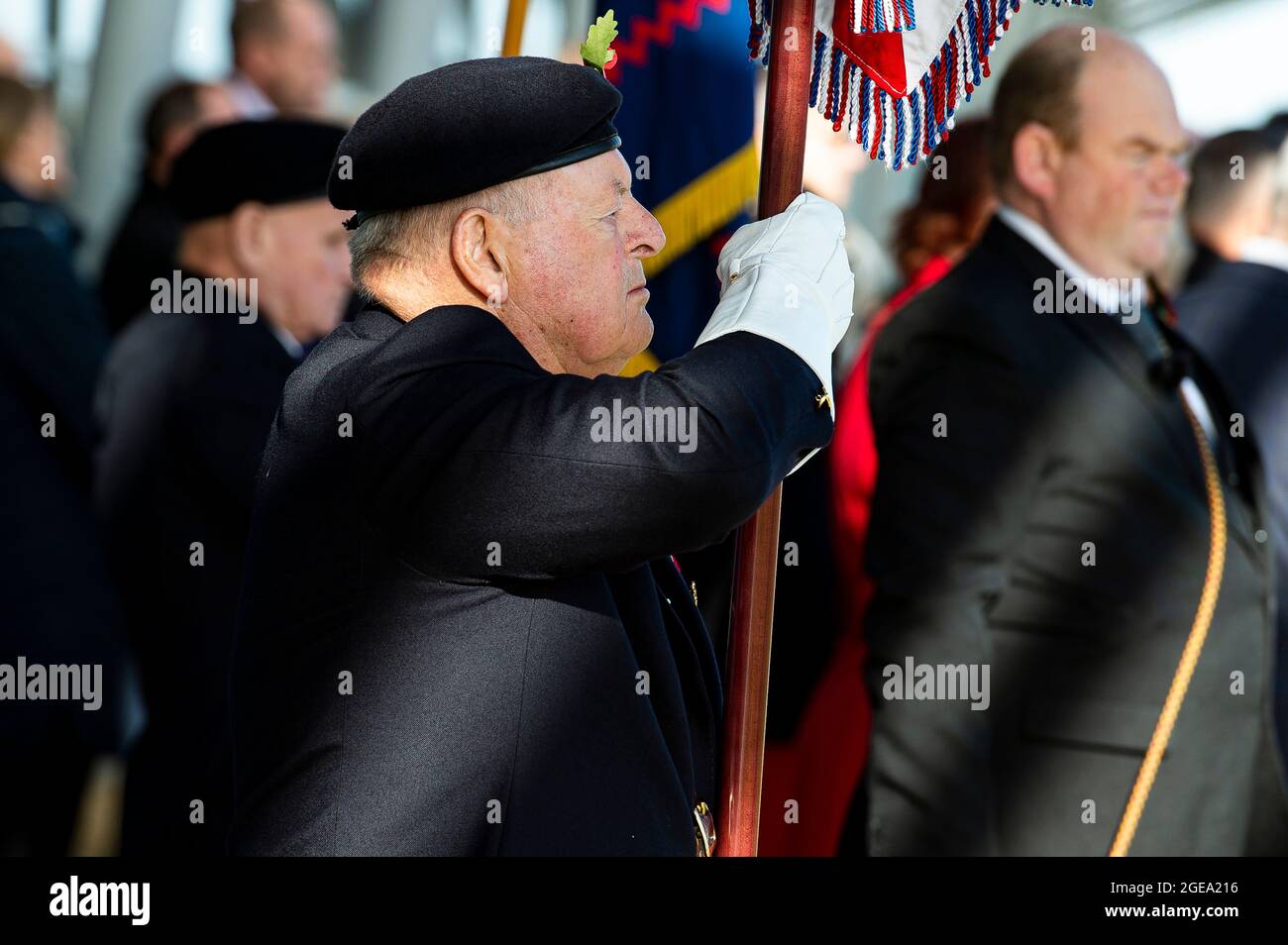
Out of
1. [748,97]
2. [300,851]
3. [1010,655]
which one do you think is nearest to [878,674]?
[1010,655]

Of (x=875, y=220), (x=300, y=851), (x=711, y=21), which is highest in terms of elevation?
(x=875, y=220)

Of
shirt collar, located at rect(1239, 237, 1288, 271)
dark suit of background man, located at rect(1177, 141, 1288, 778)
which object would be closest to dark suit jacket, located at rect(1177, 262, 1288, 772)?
dark suit of background man, located at rect(1177, 141, 1288, 778)

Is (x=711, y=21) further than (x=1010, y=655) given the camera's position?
Yes

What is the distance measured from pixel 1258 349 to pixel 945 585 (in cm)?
159

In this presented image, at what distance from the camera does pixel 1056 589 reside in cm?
325

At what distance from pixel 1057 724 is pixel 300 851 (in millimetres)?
1752

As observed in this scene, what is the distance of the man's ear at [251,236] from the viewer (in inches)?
142

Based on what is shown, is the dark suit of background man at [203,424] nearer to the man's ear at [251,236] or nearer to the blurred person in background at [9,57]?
the man's ear at [251,236]

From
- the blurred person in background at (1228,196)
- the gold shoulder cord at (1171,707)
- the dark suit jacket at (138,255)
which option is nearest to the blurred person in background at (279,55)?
the dark suit jacket at (138,255)

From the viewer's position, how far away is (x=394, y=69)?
1076cm

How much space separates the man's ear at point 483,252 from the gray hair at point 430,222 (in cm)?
1

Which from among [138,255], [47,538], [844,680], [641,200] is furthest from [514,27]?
[138,255]

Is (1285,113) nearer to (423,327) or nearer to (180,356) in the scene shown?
(180,356)

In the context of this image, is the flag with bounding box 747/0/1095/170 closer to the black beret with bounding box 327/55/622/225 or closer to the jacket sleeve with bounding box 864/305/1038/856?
the black beret with bounding box 327/55/622/225
